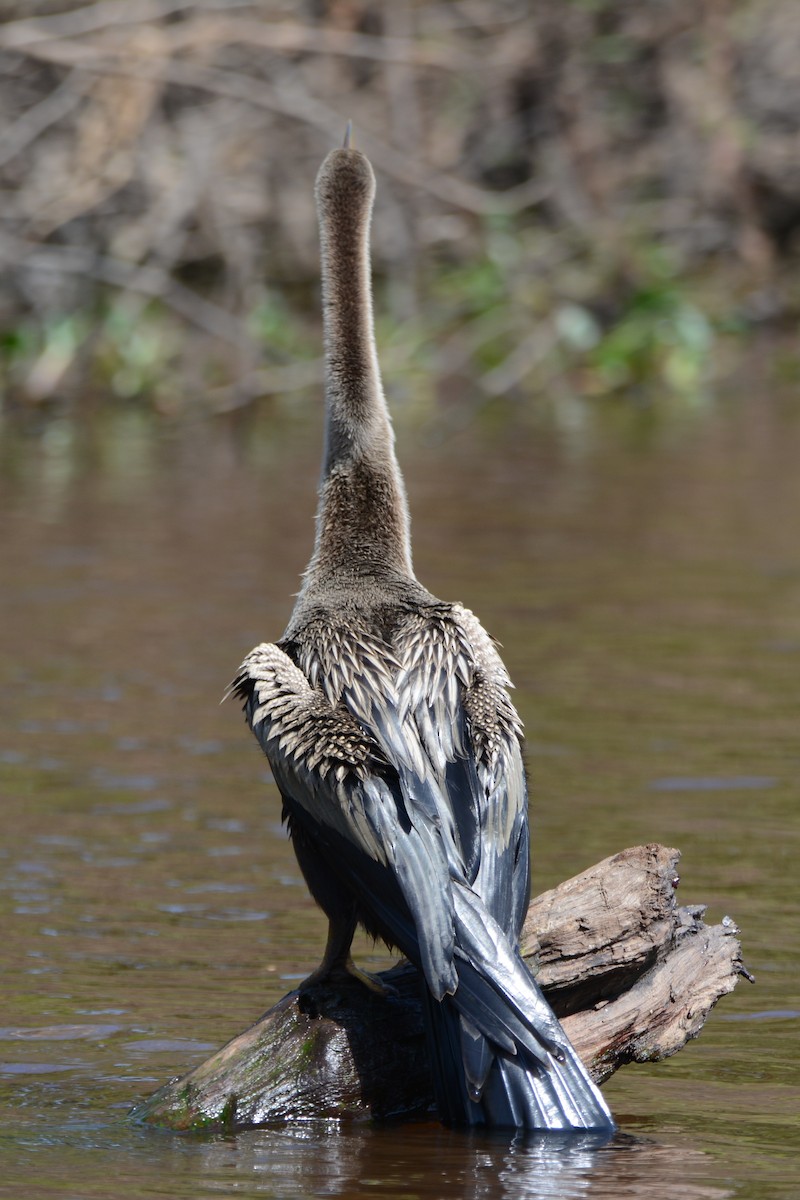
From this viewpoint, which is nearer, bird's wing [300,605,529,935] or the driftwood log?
bird's wing [300,605,529,935]

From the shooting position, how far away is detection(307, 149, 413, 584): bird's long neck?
16.2ft

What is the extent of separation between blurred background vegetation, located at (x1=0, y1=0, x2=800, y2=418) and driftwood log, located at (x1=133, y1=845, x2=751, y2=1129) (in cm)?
1095

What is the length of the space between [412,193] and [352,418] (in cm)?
1195

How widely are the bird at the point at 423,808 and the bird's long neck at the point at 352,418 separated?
0.06 feet

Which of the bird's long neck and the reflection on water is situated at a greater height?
the bird's long neck

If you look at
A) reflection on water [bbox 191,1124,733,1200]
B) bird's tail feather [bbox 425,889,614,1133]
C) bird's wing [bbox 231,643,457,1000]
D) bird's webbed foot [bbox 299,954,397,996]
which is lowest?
reflection on water [bbox 191,1124,733,1200]

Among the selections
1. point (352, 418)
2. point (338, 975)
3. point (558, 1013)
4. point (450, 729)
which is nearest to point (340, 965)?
point (338, 975)

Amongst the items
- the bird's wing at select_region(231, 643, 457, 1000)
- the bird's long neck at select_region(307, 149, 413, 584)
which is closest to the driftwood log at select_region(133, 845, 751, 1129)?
the bird's wing at select_region(231, 643, 457, 1000)

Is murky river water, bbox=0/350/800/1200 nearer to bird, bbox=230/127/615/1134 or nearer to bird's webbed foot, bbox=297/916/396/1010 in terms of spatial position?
bird, bbox=230/127/615/1134

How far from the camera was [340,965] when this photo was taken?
431 cm

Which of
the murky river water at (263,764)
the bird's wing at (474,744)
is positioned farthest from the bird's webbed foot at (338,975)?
the bird's wing at (474,744)

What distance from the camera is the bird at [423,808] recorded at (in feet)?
12.4

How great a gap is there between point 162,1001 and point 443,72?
1400 centimetres

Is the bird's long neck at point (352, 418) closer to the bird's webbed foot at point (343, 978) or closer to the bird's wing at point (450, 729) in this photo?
Answer: the bird's wing at point (450, 729)
